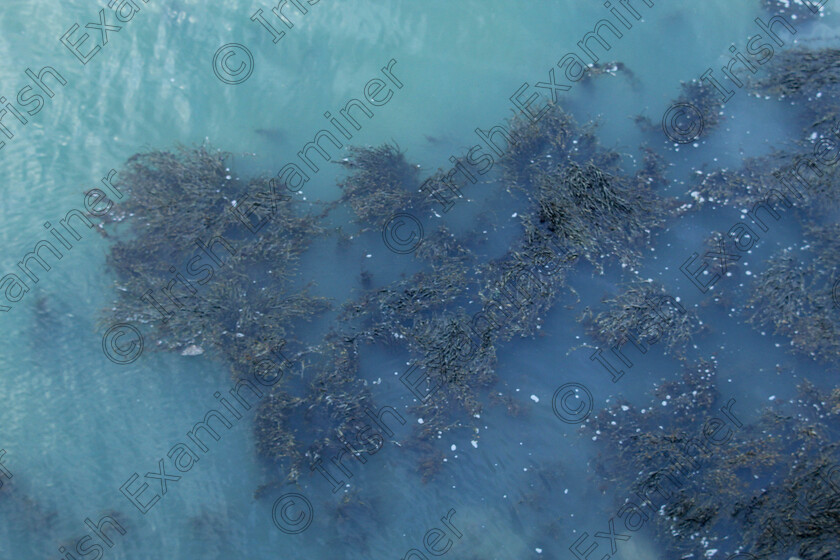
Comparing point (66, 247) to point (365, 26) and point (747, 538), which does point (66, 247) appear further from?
point (747, 538)

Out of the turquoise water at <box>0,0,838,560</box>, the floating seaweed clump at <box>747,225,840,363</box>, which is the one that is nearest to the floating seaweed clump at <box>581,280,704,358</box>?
the turquoise water at <box>0,0,838,560</box>

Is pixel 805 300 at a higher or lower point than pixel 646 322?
lower

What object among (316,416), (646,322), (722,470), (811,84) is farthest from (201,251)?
(811,84)

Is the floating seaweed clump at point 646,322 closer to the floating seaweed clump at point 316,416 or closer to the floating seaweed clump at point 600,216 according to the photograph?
the floating seaweed clump at point 600,216

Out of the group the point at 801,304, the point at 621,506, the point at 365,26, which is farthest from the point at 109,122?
the point at 801,304

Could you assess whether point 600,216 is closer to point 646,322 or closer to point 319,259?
point 646,322

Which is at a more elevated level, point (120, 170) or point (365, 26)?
point (120, 170)

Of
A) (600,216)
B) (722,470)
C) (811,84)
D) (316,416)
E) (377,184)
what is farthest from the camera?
(811,84)
